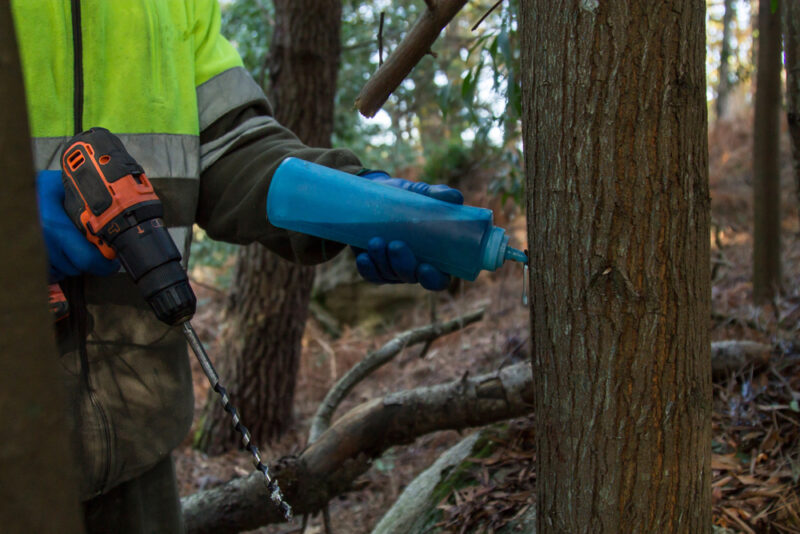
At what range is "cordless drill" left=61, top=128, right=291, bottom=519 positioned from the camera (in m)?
1.42

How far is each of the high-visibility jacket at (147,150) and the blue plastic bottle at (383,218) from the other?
0.21 ft

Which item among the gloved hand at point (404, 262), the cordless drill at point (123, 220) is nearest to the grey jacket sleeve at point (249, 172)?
the gloved hand at point (404, 262)

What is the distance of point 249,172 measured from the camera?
1727mm

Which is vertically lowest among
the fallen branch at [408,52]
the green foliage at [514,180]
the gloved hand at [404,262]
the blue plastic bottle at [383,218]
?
the gloved hand at [404,262]

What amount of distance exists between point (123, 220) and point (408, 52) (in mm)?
761

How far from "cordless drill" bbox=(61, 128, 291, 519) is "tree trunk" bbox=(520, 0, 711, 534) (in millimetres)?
730

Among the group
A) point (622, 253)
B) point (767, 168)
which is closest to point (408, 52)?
point (622, 253)

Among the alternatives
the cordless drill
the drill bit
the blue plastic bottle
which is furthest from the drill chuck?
the blue plastic bottle

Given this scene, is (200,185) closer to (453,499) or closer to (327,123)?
(453,499)

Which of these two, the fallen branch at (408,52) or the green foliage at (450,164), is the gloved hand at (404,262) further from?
the green foliage at (450,164)

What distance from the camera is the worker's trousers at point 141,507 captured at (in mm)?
1654

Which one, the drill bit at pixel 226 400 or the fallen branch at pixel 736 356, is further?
the fallen branch at pixel 736 356

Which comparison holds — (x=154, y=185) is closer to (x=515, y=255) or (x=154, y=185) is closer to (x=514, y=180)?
(x=515, y=255)

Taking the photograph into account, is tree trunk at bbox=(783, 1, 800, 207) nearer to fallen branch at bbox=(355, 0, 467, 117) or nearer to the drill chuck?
fallen branch at bbox=(355, 0, 467, 117)
